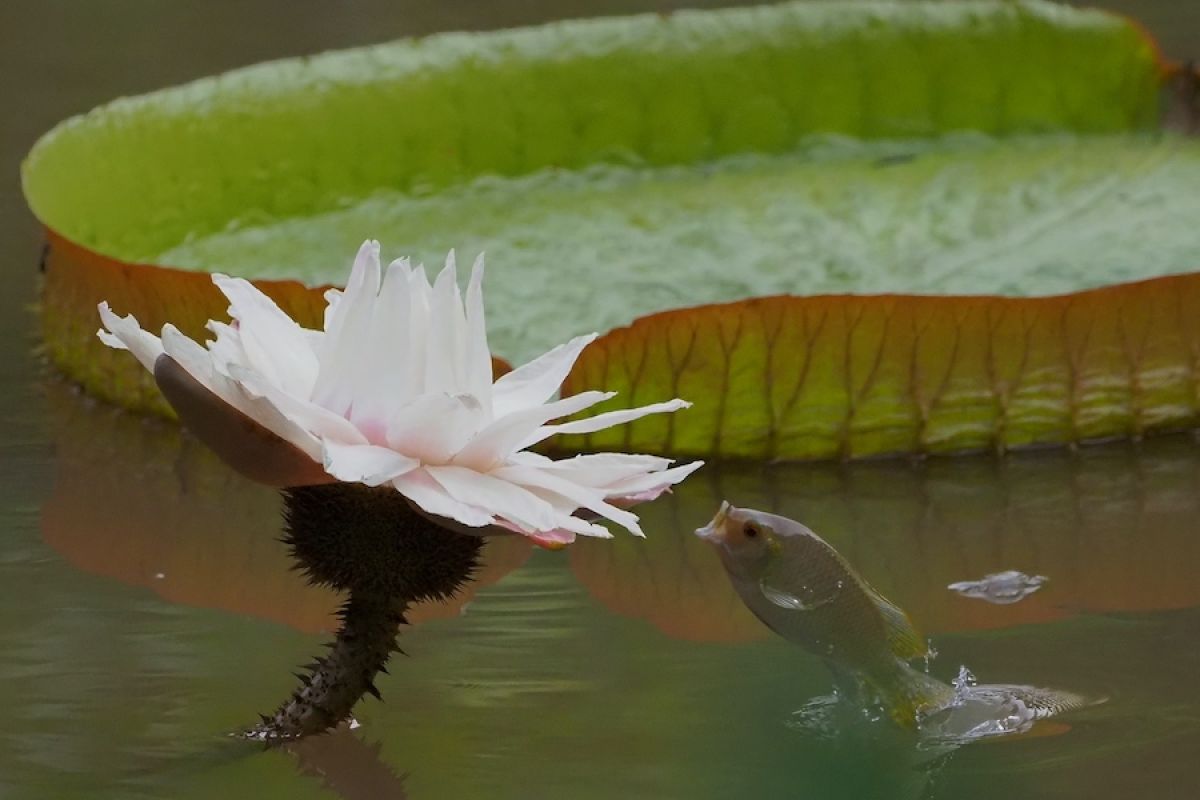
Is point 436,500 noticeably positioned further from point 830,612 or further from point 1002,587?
point 1002,587

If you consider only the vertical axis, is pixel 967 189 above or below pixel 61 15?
below

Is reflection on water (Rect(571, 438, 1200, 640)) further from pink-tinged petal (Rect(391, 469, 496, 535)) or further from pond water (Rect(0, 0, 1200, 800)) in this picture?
pink-tinged petal (Rect(391, 469, 496, 535))

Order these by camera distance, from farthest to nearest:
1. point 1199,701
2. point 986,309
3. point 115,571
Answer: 1. point 986,309
2. point 115,571
3. point 1199,701

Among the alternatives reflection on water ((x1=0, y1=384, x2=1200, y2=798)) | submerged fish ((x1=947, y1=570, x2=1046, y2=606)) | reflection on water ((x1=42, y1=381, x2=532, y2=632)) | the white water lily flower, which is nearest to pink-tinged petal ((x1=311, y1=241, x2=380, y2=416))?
the white water lily flower

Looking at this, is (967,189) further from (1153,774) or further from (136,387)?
(1153,774)

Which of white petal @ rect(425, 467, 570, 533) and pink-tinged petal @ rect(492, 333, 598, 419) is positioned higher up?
pink-tinged petal @ rect(492, 333, 598, 419)

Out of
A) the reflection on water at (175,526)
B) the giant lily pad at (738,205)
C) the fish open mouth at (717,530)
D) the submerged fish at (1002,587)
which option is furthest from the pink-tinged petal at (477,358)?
the giant lily pad at (738,205)

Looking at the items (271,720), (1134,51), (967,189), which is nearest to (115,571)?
(271,720)

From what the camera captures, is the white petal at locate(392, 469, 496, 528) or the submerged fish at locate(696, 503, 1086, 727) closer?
the white petal at locate(392, 469, 496, 528)
